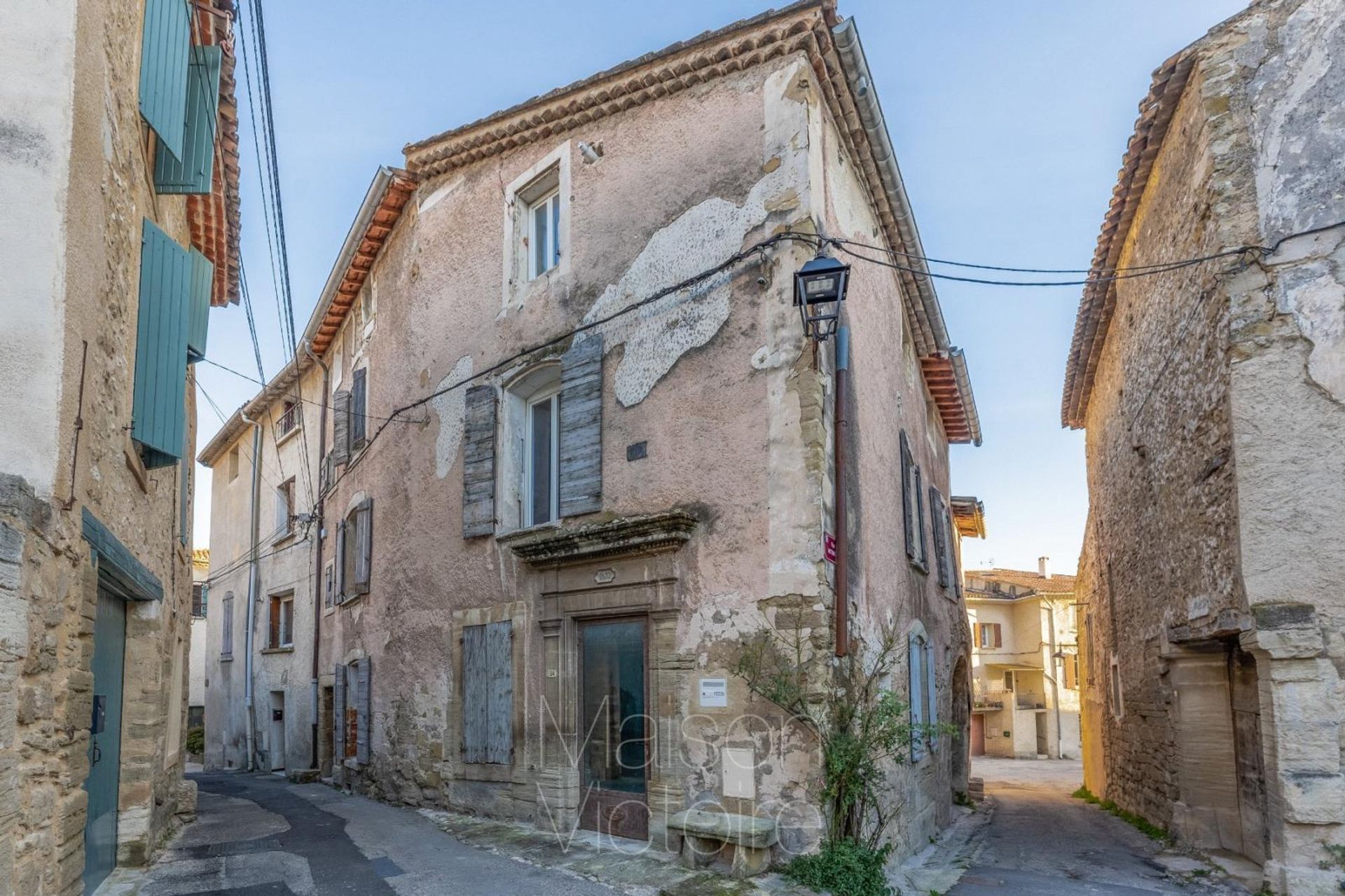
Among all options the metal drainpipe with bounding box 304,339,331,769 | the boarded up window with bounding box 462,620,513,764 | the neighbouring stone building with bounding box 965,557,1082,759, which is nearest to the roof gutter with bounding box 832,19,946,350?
the boarded up window with bounding box 462,620,513,764

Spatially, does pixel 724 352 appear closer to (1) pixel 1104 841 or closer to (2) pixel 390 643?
(2) pixel 390 643

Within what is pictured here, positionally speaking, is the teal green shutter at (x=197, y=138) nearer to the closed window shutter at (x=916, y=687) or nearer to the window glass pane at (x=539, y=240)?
the window glass pane at (x=539, y=240)

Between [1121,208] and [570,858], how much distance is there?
9.23 meters

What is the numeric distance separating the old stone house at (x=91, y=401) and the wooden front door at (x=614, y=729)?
337cm

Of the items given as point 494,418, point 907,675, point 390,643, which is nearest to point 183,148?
point 494,418

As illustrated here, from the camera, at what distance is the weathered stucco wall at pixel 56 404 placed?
438 centimetres

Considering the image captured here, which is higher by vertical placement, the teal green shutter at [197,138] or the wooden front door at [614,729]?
the teal green shutter at [197,138]

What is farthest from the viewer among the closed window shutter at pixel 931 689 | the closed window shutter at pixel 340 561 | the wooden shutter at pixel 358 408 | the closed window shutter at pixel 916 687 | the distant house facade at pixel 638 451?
the closed window shutter at pixel 340 561

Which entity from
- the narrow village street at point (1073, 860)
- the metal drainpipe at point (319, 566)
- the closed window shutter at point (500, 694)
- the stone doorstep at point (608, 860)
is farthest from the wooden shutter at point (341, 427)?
the narrow village street at point (1073, 860)

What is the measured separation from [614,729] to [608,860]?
114cm

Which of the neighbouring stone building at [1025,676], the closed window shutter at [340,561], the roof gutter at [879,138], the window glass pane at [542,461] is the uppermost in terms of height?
the roof gutter at [879,138]

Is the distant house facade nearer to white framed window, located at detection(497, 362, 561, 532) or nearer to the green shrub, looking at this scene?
white framed window, located at detection(497, 362, 561, 532)

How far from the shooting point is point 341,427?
14445 mm

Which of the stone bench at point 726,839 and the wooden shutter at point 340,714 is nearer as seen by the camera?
the stone bench at point 726,839
